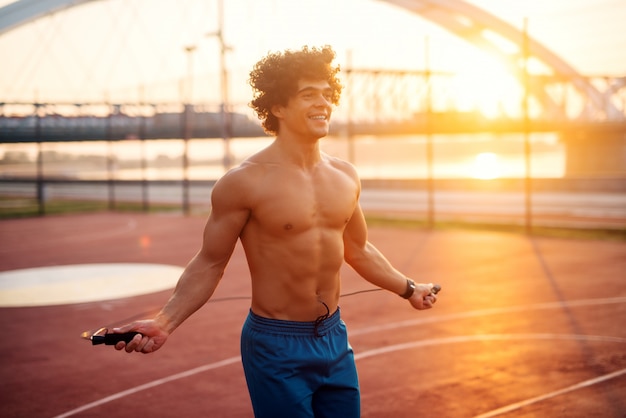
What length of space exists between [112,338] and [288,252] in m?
0.90

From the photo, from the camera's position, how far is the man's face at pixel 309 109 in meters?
3.59

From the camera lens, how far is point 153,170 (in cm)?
15138

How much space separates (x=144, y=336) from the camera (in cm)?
334

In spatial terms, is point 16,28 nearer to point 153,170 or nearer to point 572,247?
point 572,247

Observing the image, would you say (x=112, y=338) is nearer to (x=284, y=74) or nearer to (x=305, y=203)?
(x=305, y=203)

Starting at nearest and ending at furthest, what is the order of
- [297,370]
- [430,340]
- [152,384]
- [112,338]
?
[112,338], [297,370], [152,384], [430,340]

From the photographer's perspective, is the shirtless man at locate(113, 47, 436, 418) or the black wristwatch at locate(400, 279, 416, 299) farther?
the black wristwatch at locate(400, 279, 416, 299)

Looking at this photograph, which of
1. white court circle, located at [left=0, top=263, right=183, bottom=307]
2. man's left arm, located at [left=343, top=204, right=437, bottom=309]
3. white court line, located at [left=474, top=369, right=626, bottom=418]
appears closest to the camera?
man's left arm, located at [left=343, top=204, right=437, bottom=309]

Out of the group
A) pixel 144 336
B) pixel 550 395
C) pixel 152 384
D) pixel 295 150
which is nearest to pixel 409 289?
pixel 295 150

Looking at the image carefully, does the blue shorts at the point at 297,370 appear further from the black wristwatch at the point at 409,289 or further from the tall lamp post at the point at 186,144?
the tall lamp post at the point at 186,144

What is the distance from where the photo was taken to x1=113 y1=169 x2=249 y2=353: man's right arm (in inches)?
139

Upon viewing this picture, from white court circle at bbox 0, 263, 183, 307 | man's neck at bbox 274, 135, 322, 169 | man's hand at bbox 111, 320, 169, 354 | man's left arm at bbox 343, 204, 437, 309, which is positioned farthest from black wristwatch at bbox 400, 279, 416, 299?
white court circle at bbox 0, 263, 183, 307

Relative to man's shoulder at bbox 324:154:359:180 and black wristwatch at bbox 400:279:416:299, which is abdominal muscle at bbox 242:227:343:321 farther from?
black wristwatch at bbox 400:279:416:299

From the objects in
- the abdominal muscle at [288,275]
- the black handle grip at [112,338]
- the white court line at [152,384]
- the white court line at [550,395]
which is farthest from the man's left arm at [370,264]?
the white court line at [152,384]
